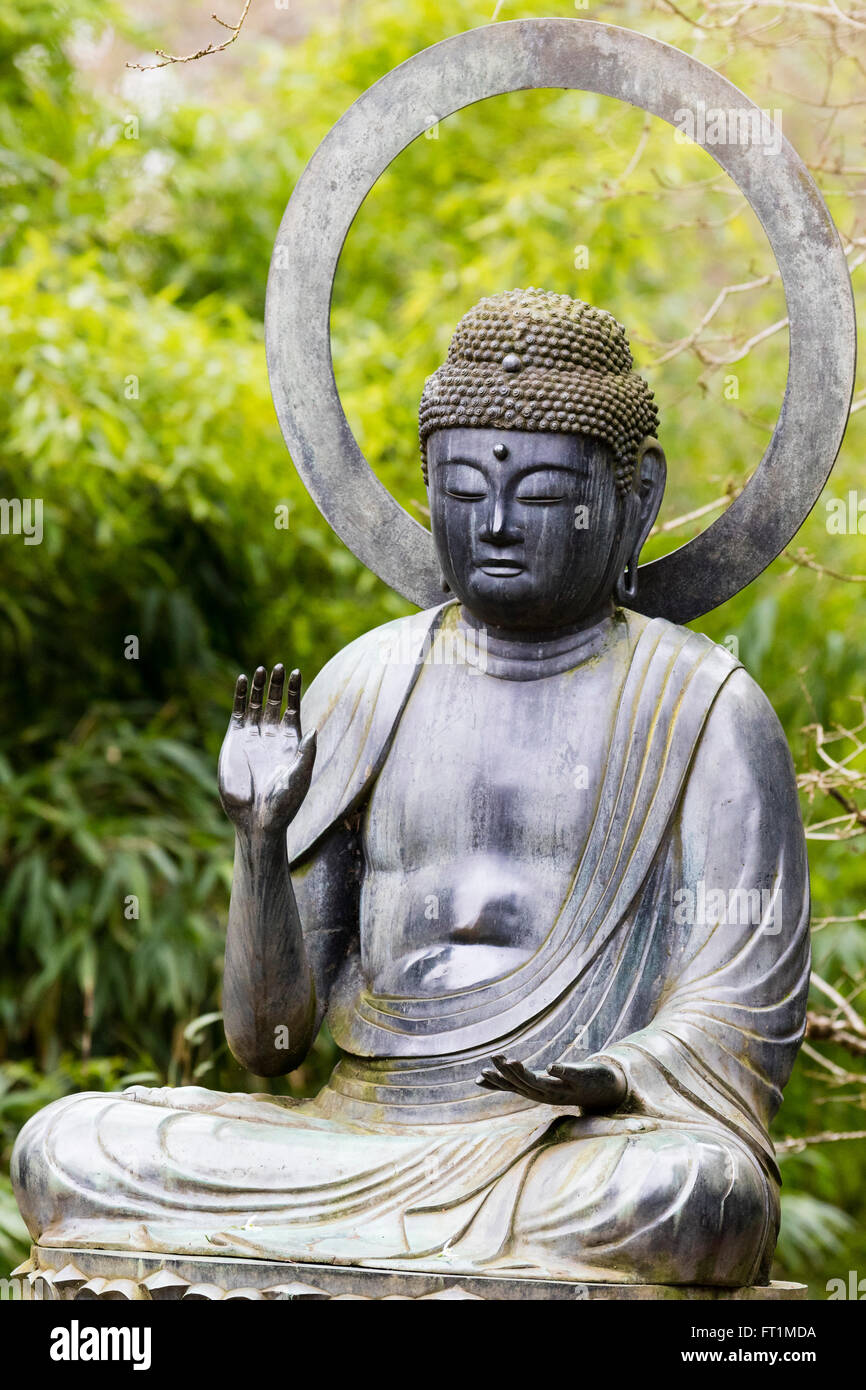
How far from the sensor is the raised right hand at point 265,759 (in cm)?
359

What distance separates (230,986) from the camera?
3844 millimetres

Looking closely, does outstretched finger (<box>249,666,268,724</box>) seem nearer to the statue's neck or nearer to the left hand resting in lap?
the statue's neck

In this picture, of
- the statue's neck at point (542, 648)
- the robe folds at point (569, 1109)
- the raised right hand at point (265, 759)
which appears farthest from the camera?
the statue's neck at point (542, 648)

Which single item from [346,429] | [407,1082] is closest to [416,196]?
[346,429]

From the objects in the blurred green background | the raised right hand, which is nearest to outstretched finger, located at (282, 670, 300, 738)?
the raised right hand

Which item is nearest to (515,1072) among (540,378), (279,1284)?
(279,1284)

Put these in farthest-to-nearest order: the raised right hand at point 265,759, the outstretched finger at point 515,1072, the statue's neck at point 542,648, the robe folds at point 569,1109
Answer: the statue's neck at point 542,648 < the raised right hand at point 265,759 < the robe folds at point 569,1109 < the outstretched finger at point 515,1072

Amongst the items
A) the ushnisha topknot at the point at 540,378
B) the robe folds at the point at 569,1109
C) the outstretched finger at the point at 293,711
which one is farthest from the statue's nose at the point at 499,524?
the outstretched finger at the point at 293,711

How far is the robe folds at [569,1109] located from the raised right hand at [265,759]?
395 millimetres

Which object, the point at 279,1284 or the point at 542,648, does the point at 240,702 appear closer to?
the point at 542,648

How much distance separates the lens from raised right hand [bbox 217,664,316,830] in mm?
3590

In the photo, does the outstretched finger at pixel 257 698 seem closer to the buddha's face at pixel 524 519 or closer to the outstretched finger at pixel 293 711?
the outstretched finger at pixel 293 711

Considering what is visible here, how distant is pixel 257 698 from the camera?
12.3ft

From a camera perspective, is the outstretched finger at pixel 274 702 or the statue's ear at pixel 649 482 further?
the statue's ear at pixel 649 482
